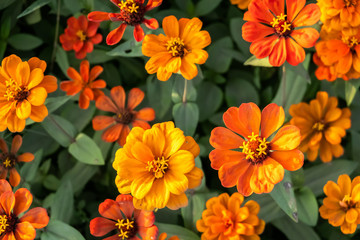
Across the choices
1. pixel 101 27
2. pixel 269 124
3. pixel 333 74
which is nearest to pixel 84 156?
pixel 101 27

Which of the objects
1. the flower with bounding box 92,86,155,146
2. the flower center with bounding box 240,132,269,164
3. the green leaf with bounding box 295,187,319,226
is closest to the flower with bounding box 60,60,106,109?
the flower with bounding box 92,86,155,146

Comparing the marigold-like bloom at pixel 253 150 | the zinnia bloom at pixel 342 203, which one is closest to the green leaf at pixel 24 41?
the marigold-like bloom at pixel 253 150

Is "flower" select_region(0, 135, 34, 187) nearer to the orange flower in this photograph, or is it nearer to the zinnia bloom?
the orange flower

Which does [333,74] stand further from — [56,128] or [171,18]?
[56,128]

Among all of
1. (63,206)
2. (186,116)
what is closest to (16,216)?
(63,206)

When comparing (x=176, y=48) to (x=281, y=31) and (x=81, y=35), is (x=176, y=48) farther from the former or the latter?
(x=81, y=35)

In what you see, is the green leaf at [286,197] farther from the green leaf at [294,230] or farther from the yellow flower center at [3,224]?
the yellow flower center at [3,224]
